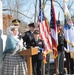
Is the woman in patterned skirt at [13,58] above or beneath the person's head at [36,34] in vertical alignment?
beneath

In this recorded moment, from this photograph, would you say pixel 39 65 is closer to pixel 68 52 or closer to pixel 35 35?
pixel 35 35

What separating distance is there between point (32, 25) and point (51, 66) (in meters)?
2.02

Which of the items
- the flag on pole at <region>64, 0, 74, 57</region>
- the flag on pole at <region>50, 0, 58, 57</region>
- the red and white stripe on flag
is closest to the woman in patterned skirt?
the red and white stripe on flag

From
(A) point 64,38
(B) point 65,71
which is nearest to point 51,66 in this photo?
(B) point 65,71

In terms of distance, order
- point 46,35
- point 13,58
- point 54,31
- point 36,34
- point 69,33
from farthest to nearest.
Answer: point 69,33 → point 54,31 → point 46,35 → point 36,34 → point 13,58

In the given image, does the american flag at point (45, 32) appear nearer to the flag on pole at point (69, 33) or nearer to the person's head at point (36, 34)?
the person's head at point (36, 34)

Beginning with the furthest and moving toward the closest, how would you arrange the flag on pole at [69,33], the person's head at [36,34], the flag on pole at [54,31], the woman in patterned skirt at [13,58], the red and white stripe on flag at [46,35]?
the flag on pole at [69,33]
the flag on pole at [54,31]
the red and white stripe on flag at [46,35]
the person's head at [36,34]
the woman in patterned skirt at [13,58]

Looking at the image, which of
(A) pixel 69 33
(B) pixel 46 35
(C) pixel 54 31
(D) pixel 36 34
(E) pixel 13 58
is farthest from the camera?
(A) pixel 69 33

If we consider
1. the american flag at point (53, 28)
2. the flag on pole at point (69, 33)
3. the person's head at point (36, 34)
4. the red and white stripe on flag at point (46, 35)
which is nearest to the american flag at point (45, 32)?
the red and white stripe on flag at point (46, 35)

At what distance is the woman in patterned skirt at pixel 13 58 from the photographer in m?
5.75

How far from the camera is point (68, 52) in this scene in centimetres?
812

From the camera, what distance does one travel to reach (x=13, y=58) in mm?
5844

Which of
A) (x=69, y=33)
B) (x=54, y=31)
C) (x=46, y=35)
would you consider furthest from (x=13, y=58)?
(x=69, y=33)

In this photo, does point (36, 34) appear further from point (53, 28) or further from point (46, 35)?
point (53, 28)
